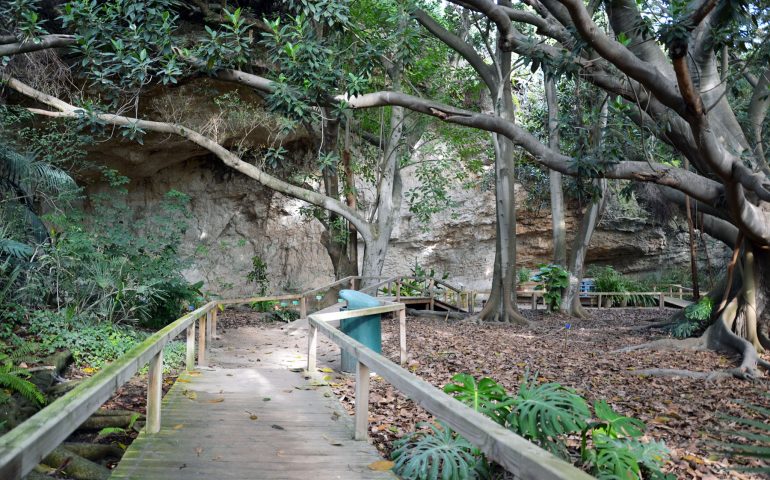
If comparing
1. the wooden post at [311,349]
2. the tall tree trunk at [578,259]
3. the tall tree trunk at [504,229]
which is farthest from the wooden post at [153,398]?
the tall tree trunk at [578,259]

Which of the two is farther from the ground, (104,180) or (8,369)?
(104,180)

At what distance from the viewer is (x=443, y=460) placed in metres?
4.13

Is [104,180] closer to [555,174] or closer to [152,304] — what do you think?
[152,304]

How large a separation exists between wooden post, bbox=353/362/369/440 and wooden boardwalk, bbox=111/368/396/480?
3.7 inches

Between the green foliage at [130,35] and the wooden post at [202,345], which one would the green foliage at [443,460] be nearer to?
the wooden post at [202,345]

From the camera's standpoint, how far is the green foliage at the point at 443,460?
156 inches

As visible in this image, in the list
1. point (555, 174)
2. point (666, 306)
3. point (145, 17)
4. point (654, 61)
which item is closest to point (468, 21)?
point (555, 174)

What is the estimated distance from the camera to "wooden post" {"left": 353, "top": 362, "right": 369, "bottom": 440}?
14.1ft

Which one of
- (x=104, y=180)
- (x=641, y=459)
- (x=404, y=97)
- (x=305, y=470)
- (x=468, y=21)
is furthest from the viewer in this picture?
(x=104, y=180)

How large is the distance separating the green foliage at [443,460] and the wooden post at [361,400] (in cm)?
31

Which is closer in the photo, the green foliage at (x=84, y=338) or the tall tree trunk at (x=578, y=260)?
the green foliage at (x=84, y=338)

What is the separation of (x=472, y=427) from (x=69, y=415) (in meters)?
1.69

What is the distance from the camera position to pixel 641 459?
4.32m

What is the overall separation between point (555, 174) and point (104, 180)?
14.4 m
